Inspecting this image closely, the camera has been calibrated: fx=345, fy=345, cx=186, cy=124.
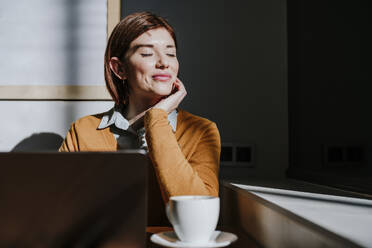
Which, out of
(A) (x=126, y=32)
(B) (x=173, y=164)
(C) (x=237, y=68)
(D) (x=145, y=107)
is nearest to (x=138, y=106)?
(D) (x=145, y=107)

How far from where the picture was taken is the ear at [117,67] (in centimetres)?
132

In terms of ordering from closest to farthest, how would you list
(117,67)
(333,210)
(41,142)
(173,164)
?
(333,210)
(173,164)
(117,67)
(41,142)

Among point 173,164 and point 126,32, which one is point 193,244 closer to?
point 173,164

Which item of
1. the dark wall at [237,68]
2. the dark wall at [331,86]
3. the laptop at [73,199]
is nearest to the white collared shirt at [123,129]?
the dark wall at [237,68]

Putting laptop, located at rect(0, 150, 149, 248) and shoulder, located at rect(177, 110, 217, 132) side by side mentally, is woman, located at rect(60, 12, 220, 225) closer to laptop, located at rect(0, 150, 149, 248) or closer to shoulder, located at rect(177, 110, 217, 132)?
shoulder, located at rect(177, 110, 217, 132)

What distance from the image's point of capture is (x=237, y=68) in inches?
62.2

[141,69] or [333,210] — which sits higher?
[141,69]

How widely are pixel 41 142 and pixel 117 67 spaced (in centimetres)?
53

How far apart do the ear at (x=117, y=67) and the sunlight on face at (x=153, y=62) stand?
0.22ft

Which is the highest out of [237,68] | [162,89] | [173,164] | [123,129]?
[237,68]

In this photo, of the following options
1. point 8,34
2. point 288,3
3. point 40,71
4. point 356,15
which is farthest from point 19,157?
point 288,3

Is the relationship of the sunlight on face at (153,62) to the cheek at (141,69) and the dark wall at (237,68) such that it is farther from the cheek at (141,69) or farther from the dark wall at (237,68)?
the dark wall at (237,68)

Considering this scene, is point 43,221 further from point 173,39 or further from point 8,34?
point 8,34

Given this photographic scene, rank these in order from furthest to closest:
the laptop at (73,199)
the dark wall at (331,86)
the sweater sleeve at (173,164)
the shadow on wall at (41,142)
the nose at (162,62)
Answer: the shadow on wall at (41,142) < the nose at (162,62) < the dark wall at (331,86) < the sweater sleeve at (173,164) < the laptop at (73,199)
